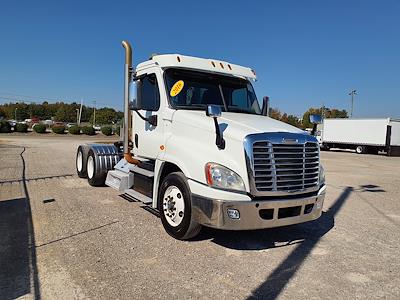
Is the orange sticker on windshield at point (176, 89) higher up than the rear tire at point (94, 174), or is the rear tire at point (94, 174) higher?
the orange sticker on windshield at point (176, 89)

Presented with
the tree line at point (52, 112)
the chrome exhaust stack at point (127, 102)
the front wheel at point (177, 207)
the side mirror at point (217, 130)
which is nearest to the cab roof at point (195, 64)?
the chrome exhaust stack at point (127, 102)

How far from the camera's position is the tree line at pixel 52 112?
122m

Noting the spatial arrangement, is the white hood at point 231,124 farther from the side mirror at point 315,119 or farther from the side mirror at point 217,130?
the side mirror at point 315,119

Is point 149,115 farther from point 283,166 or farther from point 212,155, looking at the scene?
point 283,166

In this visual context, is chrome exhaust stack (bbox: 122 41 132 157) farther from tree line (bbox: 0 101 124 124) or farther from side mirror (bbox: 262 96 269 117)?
tree line (bbox: 0 101 124 124)

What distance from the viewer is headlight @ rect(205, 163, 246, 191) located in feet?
14.9

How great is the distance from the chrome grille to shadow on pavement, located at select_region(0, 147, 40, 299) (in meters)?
2.84

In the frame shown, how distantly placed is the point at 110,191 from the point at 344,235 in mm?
5351

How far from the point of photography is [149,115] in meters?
6.25

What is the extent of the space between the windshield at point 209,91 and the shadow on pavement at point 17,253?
2.97 m

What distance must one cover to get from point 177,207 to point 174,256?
0.77 metres

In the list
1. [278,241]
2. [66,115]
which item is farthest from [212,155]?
[66,115]

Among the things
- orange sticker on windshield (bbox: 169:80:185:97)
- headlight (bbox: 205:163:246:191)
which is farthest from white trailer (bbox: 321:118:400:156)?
headlight (bbox: 205:163:246:191)

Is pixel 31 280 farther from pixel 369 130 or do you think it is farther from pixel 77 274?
pixel 369 130
